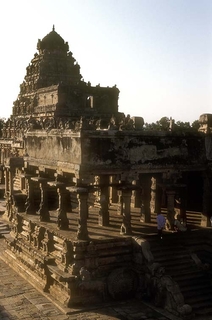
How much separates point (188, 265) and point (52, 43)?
3774 centimetres

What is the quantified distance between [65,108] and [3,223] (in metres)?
13.4

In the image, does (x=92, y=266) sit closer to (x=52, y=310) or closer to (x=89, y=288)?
(x=89, y=288)

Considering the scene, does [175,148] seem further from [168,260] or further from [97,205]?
[97,205]

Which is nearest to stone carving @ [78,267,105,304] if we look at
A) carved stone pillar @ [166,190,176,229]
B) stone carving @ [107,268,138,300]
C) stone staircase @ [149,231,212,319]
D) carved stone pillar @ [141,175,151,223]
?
stone carving @ [107,268,138,300]

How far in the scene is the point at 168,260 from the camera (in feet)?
49.2

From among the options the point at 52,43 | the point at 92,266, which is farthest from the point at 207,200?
the point at 52,43

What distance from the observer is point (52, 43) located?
47625mm

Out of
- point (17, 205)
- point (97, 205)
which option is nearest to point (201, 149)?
point (97, 205)

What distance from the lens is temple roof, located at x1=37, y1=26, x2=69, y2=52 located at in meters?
47.4

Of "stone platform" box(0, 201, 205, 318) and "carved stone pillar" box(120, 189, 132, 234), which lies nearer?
"stone platform" box(0, 201, 205, 318)

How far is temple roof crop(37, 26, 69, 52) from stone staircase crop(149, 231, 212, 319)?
35826 mm

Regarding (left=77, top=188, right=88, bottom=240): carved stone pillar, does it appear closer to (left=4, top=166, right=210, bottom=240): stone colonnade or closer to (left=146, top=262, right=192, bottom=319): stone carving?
(left=4, top=166, right=210, bottom=240): stone colonnade

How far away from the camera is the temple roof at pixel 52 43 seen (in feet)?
156

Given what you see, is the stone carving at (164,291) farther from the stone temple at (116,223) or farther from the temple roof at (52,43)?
the temple roof at (52,43)
